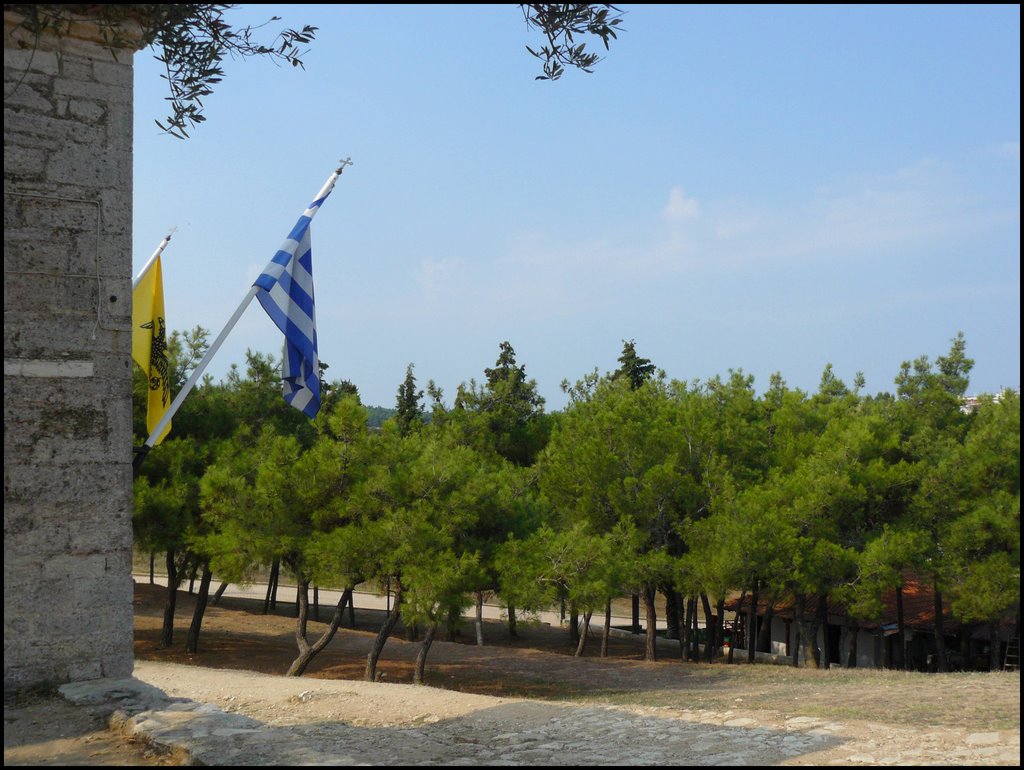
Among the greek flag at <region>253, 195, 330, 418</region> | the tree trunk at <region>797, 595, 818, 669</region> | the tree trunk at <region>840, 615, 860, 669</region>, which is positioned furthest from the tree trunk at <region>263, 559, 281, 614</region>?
the greek flag at <region>253, 195, 330, 418</region>

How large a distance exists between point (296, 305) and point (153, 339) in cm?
132

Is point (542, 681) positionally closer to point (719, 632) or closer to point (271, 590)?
point (719, 632)

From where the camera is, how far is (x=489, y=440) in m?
31.3

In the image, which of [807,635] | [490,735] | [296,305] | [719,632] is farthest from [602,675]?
[296,305]

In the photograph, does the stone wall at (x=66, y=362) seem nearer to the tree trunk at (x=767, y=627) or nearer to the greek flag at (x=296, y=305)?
the greek flag at (x=296, y=305)

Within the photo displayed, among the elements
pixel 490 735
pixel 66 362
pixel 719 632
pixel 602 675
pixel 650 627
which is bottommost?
pixel 719 632

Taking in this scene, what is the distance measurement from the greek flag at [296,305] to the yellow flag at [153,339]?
920 millimetres

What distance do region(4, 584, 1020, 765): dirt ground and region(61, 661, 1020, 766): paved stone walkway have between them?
258 mm

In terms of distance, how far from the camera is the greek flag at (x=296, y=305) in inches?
363

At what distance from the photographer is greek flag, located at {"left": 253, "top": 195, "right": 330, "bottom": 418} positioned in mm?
9219

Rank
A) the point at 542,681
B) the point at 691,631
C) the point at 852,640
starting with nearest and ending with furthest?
1. the point at 542,681
2. the point at 852,640
3. the point at 691,631

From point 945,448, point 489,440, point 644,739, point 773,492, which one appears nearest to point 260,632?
point 489,440

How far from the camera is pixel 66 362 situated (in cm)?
586

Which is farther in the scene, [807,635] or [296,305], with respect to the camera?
[807,635]
